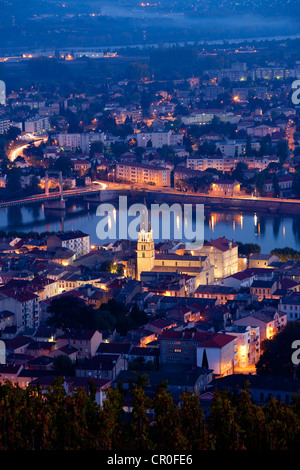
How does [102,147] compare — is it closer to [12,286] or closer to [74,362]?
[12,286]

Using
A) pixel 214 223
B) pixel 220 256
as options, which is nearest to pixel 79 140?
pixel 214 223

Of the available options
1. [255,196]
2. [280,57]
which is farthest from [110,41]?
[255,196]

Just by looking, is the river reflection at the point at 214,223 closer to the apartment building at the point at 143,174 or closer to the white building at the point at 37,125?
the apartment building at the point at 143,174

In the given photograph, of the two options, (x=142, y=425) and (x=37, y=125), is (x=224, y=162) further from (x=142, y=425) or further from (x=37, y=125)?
(x=142, y=425)

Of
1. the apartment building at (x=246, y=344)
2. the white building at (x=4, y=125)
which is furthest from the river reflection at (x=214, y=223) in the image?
the white building at (x=4, y=125)

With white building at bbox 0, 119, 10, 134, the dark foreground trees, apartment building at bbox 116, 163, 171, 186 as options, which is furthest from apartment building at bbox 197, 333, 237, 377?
white building at bbox 0, 119, 10, 134

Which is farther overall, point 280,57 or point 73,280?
point 280,57

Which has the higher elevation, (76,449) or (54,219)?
(76,449)
